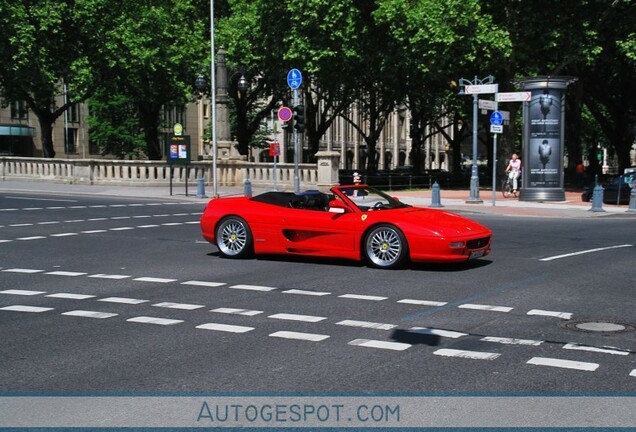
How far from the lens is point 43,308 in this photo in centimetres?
934

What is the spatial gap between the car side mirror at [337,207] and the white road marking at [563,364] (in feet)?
21.5

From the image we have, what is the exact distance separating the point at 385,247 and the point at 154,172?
29041 mm

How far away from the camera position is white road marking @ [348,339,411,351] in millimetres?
7294

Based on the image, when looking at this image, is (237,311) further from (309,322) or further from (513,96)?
(513,96)

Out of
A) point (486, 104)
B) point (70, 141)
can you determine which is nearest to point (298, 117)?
point (486, 104)

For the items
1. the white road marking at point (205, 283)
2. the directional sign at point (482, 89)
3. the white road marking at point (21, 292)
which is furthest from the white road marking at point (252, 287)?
the directional sign at point (482, 89)

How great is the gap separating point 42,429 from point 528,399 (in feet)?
10.2

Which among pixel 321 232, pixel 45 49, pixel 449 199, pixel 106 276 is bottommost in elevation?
pixel 449 199

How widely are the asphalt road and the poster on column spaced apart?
15.8 m

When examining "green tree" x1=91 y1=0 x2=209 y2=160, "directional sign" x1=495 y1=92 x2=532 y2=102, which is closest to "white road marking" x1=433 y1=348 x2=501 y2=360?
"directional sign" x1=495 y1=92 x2=532 y2=102

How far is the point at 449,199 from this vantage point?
110 feet

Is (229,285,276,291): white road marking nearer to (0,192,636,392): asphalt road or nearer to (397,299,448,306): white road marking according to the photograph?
(0,192,636,392): asphalt road

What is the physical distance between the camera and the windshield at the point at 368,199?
13.2 meters

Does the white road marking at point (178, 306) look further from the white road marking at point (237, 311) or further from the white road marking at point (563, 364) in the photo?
the white road marking at point (563, 364)
